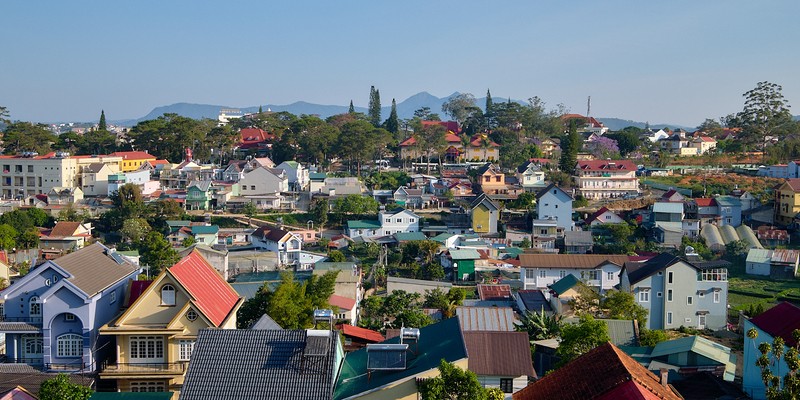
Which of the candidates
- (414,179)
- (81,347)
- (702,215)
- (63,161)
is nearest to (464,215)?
(414,179)

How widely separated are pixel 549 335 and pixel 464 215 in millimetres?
16845

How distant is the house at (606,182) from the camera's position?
3484 centimetres

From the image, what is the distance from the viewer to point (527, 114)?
159 feet

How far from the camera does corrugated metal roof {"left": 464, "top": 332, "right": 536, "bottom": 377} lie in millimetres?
8750

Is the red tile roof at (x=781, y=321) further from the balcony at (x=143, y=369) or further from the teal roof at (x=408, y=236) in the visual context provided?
the teal roof at (x=408, y=236)

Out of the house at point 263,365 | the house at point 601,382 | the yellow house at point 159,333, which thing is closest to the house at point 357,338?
the yellow house at point 159,333

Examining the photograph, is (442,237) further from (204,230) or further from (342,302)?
(342,302)

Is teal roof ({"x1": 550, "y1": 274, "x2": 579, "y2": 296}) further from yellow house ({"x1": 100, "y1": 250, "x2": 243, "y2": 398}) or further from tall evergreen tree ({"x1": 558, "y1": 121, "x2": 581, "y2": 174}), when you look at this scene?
tall evergreen tree ({"x1": 558, "y1": 121, "x2": 581, "y2": 174})

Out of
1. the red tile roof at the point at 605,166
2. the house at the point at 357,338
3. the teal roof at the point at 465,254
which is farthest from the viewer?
the red tile roof at the point at 605,166

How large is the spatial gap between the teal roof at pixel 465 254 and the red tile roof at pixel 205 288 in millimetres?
13664

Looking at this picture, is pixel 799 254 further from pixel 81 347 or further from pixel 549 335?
pixel 81 347

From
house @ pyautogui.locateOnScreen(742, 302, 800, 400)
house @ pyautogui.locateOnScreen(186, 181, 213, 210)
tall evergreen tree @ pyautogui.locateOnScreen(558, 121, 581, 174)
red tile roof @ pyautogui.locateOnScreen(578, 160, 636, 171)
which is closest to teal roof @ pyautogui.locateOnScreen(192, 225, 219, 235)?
house @ pyautogui.locateOnScreen(186, 181, 213, 210)

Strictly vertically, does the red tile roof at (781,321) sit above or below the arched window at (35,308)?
below

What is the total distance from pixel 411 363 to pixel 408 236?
19858 millimetres
